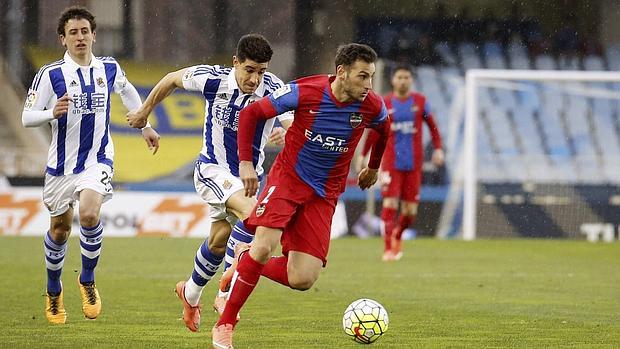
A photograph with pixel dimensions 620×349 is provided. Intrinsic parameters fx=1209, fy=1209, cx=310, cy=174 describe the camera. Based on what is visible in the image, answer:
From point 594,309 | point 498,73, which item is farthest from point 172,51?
point 594,309

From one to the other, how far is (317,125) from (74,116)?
2.24m

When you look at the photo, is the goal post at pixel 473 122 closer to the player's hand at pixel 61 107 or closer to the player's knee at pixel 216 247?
the player's knee at pixel 216 247

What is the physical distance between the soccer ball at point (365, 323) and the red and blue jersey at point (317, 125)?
0.71 metres

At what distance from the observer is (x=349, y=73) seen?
6.96 meters

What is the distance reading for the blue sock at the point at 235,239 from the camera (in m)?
8.45

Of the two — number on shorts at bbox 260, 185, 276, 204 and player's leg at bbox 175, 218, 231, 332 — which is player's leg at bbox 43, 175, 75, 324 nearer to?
player's leg at bbox 175, 218, 231, 332

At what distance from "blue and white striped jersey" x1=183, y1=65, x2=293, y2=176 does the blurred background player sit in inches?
264

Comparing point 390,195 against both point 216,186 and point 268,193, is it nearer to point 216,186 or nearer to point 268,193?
point 216,186

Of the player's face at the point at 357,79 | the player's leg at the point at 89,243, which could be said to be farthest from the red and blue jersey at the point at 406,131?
the player's face at the point at 357,79

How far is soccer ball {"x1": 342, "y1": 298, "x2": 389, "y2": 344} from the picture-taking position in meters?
7.11

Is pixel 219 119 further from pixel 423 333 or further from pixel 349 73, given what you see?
pixel 423 333

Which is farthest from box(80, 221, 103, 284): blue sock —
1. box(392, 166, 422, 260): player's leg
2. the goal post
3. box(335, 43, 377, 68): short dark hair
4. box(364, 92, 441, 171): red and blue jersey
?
the goal post

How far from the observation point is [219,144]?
8203 mm

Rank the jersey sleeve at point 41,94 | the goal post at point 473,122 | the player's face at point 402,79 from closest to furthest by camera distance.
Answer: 1. the jersey sleeve at point 41,94
2. the player's face at point 402,79
3. the goal post at point 473,122
